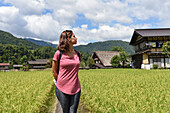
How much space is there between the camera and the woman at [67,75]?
122 inches

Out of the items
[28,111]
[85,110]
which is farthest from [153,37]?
[28,111]

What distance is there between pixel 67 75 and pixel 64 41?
70 centimetres

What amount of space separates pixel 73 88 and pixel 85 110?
367cm

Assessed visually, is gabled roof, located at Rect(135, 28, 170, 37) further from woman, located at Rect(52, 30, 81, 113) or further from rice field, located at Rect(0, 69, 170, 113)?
woman, located at Rect(52, 30, 81, 113)

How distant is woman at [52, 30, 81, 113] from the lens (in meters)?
3.11

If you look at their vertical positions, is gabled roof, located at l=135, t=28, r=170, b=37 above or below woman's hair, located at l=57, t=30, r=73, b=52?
above

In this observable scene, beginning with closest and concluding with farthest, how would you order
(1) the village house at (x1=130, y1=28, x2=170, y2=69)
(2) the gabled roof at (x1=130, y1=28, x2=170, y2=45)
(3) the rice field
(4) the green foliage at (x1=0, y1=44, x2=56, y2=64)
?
(3) the rice field
(1) the village house at (x1=130, y1=28, x2=170, y2=69)
(2) the gabled roof at (x1=130, y1=28, x2=170, y2=45)
(4) the green foliage at (x1=0, y1=44, x2=56, y2=64)

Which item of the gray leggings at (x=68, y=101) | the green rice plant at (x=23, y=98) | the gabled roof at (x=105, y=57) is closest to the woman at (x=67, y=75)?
the gray leggings at (x=68, y=101)

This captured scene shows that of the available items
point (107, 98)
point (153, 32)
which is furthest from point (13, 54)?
point (107, 98)

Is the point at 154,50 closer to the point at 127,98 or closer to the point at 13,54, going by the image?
the point at 127,98

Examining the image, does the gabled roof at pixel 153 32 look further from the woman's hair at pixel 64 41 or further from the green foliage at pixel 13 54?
the green foliage at pixel 13 54

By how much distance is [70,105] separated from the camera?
3.17 metres

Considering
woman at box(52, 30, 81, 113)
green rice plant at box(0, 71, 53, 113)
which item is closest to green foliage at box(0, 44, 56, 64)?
green rice plant at box(0, 71, 53, 113)

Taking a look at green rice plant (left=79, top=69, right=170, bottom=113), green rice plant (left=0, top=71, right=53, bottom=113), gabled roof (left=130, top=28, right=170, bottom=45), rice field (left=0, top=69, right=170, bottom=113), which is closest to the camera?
green rice plant (left=79, top=69, right=170, bottom=113)
